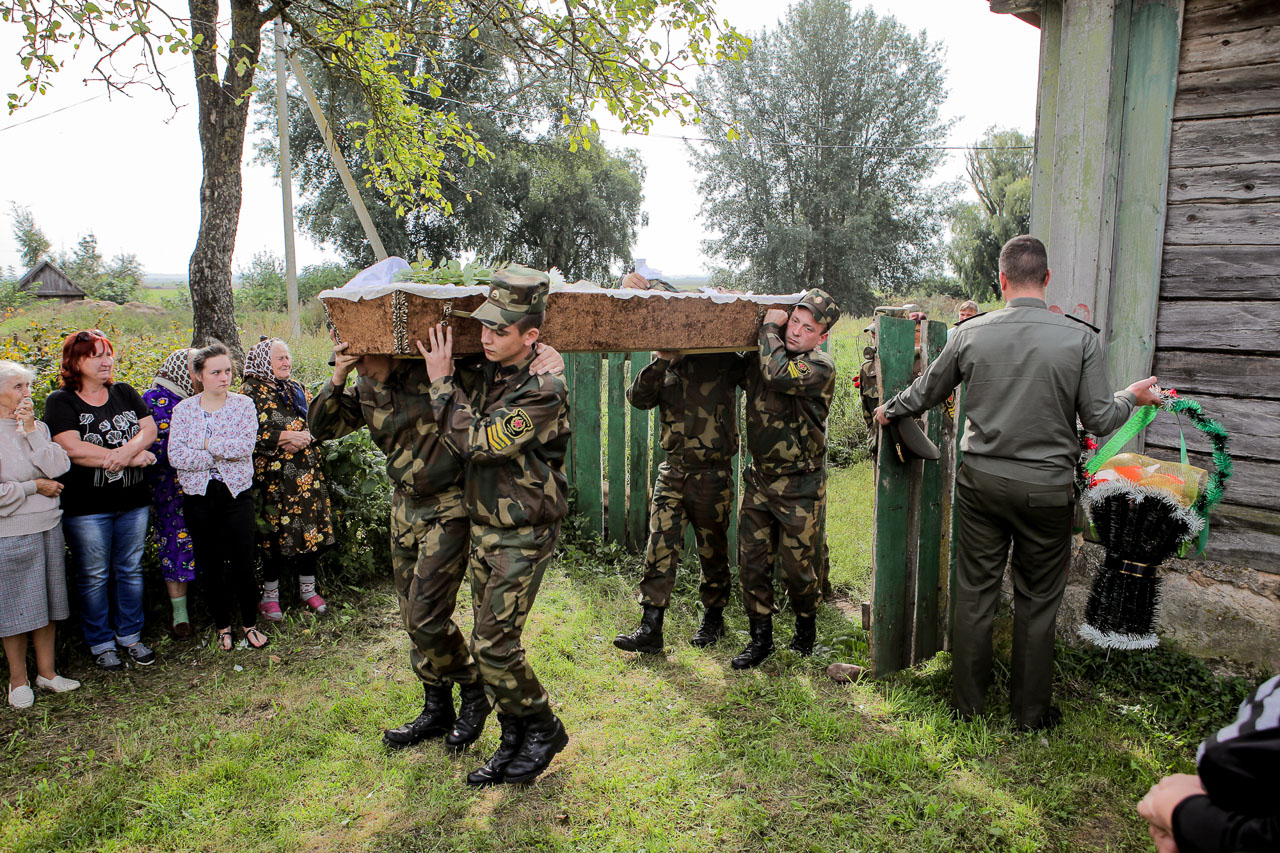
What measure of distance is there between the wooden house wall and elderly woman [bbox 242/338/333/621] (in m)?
5.43

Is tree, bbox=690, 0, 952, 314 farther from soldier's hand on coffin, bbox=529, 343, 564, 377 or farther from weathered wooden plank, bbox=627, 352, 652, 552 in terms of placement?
soldier's hand on coffin, bbox=529, 343, 564, 377

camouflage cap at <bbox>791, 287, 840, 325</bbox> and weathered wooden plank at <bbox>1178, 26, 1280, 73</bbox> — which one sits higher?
weathered wooden plank at <bbox>1178, 26, 1280, 73</bbox>

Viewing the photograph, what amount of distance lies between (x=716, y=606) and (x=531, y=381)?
235cm

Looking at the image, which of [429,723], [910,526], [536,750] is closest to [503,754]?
[536,750]

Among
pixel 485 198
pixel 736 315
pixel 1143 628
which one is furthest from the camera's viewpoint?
pixel 485 198

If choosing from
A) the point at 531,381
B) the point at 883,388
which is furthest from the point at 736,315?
the point at 531,381

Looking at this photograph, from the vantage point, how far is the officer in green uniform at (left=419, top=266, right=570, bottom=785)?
10.1 ft

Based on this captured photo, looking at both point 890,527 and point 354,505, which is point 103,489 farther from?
point 890,527

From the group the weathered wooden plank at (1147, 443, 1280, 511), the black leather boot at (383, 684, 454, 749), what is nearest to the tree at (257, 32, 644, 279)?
the black leather boot at (383, 684, 454, 749)

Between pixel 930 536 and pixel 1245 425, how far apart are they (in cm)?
171

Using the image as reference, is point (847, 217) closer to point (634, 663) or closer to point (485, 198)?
point (485, 198)

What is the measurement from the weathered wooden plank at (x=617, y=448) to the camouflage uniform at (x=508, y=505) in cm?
305

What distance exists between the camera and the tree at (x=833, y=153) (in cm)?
3556

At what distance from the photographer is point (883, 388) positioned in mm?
4066
